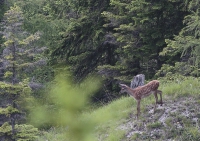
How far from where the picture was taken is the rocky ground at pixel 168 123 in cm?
780

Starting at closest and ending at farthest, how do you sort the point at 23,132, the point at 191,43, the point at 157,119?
1. the point at 157,119
2. the point at 191,43
3. the point at 23,132

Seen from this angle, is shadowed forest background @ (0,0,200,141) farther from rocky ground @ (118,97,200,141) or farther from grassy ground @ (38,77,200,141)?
rocky ground @ (118,97,200,141)

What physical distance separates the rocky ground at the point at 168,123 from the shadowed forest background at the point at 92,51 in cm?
137

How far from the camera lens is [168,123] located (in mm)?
8102

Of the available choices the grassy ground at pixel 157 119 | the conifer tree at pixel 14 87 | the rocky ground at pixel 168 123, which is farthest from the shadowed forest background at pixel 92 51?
the rocky ground at pixel 168 123

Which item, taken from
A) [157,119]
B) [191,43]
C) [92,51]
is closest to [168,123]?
[157,119]

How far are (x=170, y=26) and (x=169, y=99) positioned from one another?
5.38 meters

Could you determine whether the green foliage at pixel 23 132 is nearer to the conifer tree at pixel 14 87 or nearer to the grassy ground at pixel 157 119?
the conifer tree at pixel 14 87

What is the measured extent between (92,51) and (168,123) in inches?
353

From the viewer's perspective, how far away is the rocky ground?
7.80 metres

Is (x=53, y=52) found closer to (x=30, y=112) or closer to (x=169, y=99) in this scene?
(x=30, y=112)

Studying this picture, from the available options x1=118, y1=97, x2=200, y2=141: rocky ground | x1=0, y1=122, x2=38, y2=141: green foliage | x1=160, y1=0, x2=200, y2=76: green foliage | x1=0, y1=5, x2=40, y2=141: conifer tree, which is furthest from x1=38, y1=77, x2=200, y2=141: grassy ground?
x1=0, y1=5, x2=40, y2=141: conifer tree

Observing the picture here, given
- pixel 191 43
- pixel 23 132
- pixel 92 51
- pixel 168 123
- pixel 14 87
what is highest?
pixel 191 43

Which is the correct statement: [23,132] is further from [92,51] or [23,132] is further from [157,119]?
[92,51]
